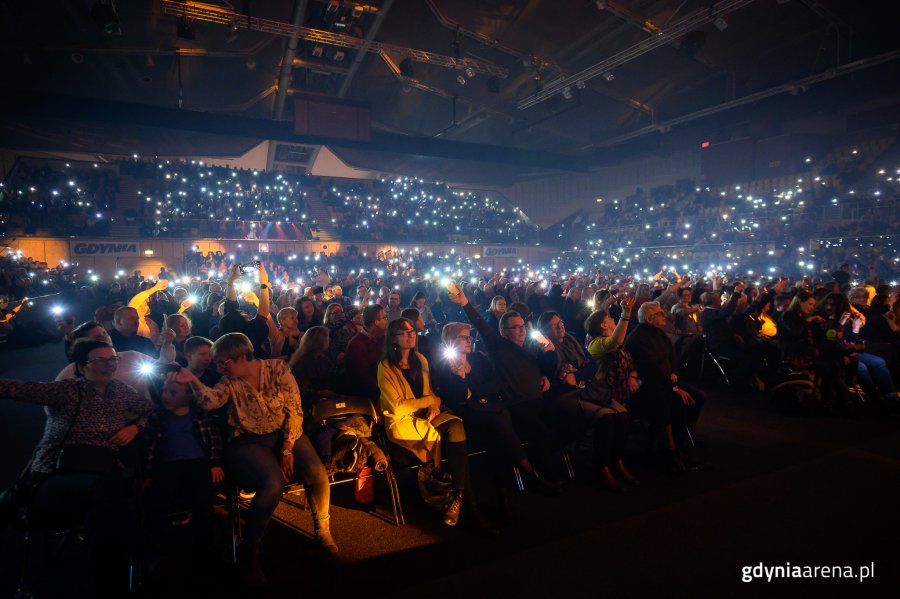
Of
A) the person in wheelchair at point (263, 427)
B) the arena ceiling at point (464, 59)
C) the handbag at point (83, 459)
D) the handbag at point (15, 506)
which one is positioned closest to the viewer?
the handbag at point (15, 506)

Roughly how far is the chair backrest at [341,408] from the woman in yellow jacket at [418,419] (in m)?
0.14

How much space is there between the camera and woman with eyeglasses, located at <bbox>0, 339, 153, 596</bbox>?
7.55ft

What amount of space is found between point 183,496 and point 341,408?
110cm

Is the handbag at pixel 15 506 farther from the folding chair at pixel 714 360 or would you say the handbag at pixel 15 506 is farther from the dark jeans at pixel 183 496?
the folding chair at pixel 714 360

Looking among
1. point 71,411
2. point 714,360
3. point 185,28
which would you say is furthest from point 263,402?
point 185,28

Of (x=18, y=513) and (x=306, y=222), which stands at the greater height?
(x=306, y=222)

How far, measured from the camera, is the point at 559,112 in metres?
15.1

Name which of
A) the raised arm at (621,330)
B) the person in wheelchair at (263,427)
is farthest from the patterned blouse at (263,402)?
the raised arm at (621,330)

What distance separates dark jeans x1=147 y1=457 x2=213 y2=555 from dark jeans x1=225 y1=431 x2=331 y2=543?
180 millimetres

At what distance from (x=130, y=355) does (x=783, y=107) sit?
1748cm

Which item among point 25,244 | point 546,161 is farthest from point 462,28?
point 25,244

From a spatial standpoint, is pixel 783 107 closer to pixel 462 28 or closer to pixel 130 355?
pixel 462 28

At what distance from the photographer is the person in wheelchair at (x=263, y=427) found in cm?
265

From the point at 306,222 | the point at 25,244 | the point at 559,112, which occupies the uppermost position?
the point at 559,112
